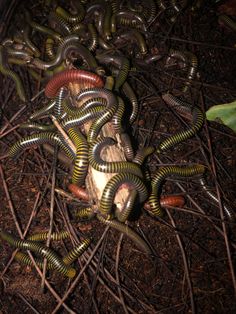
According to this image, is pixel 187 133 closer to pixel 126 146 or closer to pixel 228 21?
pixel 126 146

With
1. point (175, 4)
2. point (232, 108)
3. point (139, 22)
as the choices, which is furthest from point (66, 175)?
point (175, 4)

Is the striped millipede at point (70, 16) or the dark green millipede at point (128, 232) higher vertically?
the striped millipede at point (70, 16)

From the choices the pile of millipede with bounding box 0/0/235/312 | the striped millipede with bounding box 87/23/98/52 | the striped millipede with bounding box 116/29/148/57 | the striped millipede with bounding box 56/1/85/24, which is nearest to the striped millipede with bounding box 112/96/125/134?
the pile of millipede with bounding box 0/0/235/312

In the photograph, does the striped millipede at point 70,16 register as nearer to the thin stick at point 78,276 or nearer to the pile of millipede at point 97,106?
the pile of millipede at point 97,106

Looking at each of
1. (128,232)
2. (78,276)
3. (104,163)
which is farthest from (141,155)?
(78,276)

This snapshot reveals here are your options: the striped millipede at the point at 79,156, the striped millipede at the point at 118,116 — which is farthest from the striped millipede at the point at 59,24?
the striped millipede at the point at 79,156

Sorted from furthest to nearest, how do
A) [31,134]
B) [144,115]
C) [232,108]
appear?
[144,115] → [31,134] → [232,108]

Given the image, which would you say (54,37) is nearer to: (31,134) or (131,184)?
(31,134)
